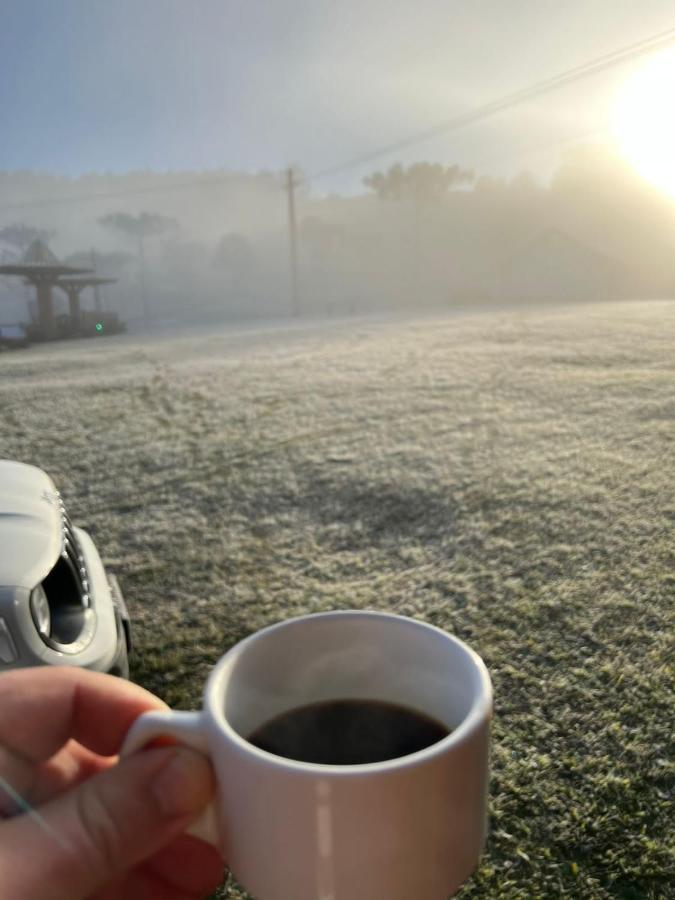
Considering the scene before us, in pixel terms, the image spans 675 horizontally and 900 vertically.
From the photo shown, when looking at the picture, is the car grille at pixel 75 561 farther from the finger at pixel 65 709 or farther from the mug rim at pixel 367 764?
the mug rim at pixel 367 764

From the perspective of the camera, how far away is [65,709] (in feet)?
1.51

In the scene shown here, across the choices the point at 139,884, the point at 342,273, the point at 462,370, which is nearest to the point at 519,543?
the point at 139,884

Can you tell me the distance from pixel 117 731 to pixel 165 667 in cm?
54

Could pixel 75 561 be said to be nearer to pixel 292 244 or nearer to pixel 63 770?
pixel 63 770

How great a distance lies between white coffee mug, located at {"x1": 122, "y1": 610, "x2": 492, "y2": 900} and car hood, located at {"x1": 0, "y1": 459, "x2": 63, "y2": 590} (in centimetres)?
43

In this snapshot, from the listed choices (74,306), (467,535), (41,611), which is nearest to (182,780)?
(41,611)

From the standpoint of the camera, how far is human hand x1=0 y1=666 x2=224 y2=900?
0.37 m

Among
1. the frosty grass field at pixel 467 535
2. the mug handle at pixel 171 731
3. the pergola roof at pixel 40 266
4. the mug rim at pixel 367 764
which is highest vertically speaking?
the pergola roof at pixel 40 266

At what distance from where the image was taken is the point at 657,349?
10.3 ft

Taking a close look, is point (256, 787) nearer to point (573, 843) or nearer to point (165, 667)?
point (573, 843)

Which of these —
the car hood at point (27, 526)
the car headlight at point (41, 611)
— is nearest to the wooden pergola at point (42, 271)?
the car hood at point (27, 526)

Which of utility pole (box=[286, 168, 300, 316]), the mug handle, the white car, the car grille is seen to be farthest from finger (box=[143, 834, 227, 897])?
utility pole (box=[286, 168, 300, 316])

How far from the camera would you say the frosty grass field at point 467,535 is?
0.71 metres

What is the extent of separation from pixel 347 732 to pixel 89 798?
153mm
